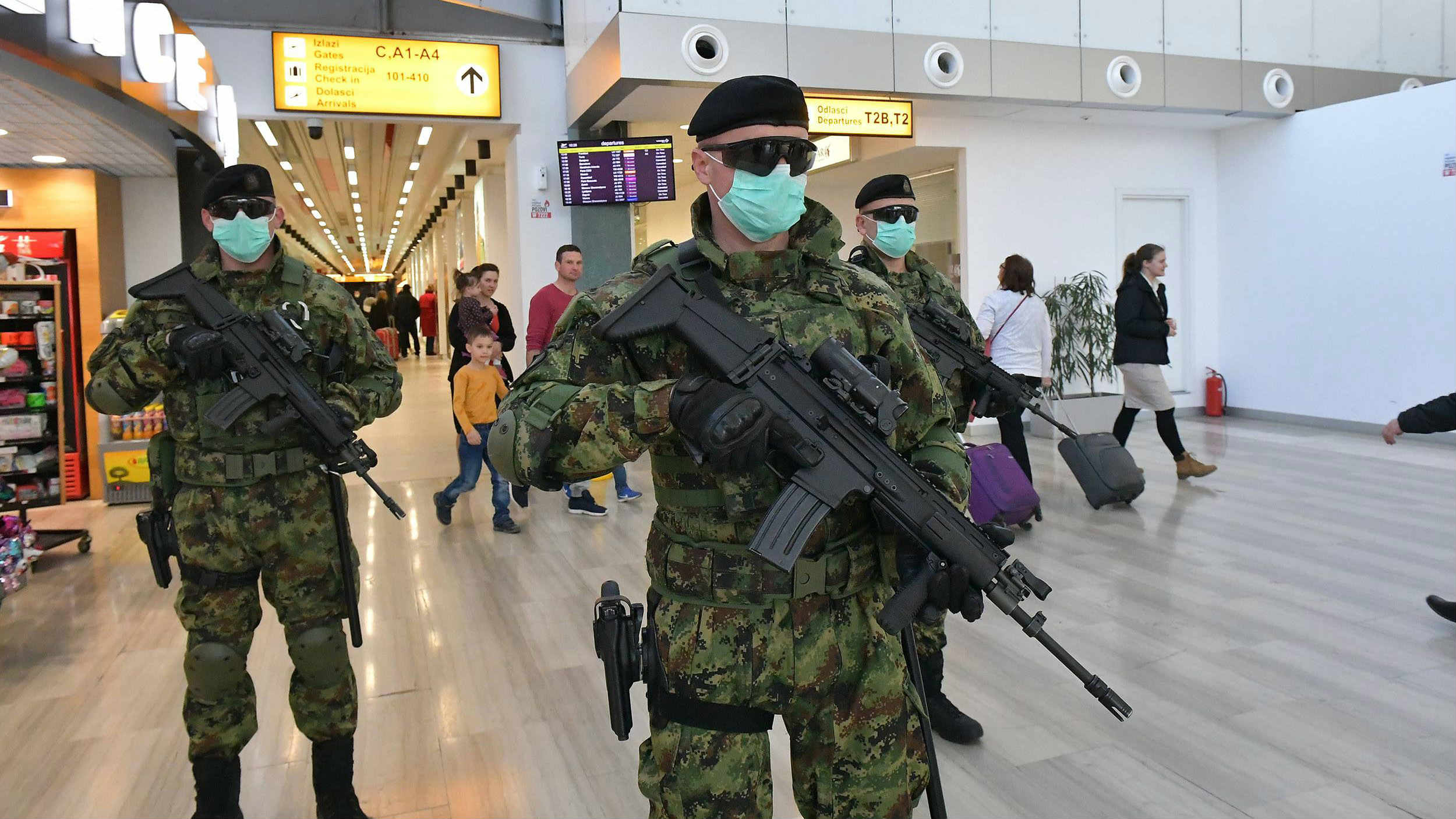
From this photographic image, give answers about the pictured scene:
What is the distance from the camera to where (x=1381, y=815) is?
7.98ft

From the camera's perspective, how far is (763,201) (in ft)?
5.36

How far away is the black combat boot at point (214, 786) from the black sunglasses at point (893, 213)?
2.51 meters

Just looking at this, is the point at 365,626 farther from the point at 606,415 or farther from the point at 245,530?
the point at 606,415

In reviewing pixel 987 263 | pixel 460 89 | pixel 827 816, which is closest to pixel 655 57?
pixel 460 89

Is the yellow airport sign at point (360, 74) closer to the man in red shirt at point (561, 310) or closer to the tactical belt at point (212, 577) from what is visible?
the man in red shirt at point (561, 310)

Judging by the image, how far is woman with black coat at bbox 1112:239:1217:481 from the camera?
632cm

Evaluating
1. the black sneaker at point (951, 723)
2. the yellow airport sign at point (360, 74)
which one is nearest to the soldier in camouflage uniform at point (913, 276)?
the black sneaker at point (951, 723)

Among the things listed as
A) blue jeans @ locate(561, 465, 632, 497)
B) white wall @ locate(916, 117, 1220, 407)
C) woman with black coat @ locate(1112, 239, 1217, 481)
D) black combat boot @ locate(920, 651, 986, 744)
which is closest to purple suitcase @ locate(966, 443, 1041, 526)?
black combat boot @ locate(920, 651, 986, 744)

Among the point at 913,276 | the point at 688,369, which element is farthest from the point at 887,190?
the point at 688,369

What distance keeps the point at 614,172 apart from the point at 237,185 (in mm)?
5732

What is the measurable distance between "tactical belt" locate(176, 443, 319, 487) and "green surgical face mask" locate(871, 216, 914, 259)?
1985 mm

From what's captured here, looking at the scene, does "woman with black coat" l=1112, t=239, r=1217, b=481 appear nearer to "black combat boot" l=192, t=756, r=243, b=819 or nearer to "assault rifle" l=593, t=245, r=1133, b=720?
"assault rifle" l=593, t=245, r=1133, b=720

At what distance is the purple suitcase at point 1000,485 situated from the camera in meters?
4.57

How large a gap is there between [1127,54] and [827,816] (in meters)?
8.33
